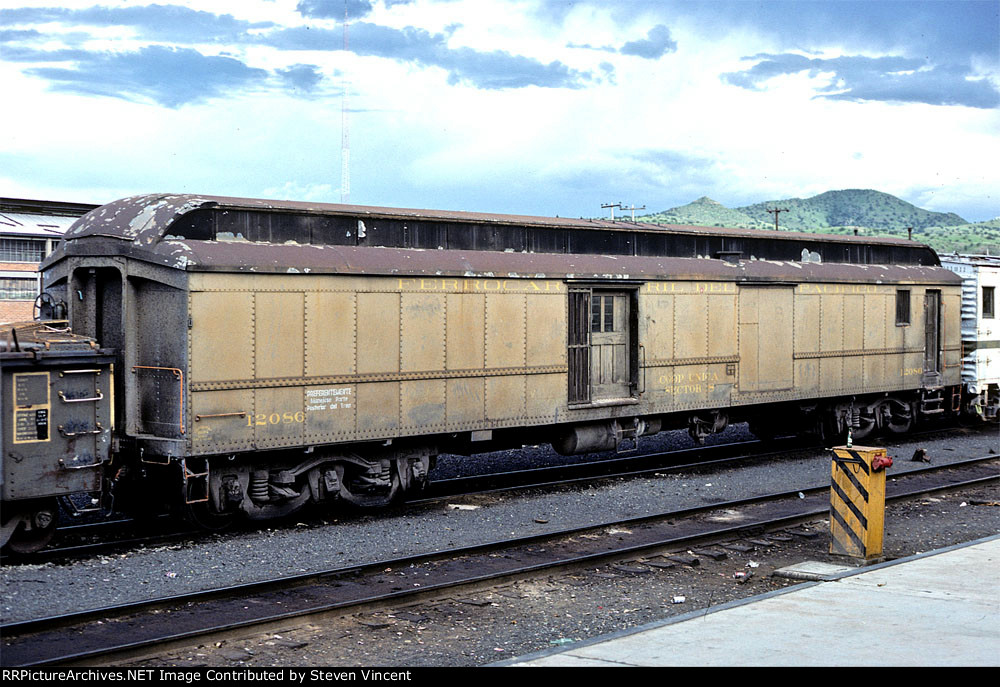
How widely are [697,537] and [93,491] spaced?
21.3 ft

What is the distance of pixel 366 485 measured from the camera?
12.4 meters

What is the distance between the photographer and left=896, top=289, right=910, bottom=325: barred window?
64.6 feet

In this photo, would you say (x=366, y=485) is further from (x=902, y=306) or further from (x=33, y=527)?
(x=902, y=306)

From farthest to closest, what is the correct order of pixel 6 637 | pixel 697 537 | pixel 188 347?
pixel 697 537 → pixel 188 347 → pixel 6 637

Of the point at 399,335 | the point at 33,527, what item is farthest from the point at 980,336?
the point at 33,527

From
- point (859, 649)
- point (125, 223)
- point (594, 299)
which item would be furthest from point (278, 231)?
point (859, 649)

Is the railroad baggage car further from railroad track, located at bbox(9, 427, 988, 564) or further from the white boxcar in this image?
the white boxcar

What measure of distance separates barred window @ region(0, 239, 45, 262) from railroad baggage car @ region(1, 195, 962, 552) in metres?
18.6

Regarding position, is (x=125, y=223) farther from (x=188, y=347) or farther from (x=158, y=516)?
(x=158, y=516)

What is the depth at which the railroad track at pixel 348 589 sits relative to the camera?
24.5 ft

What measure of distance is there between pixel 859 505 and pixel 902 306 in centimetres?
1063

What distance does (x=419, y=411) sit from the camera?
12.4 metres

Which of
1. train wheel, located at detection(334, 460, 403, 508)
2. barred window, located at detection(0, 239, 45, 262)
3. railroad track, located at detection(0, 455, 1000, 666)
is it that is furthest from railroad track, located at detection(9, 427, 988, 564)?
barred window, located at detection(0, 239, 45, 262)

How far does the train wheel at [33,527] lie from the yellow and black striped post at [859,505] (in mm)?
8028
